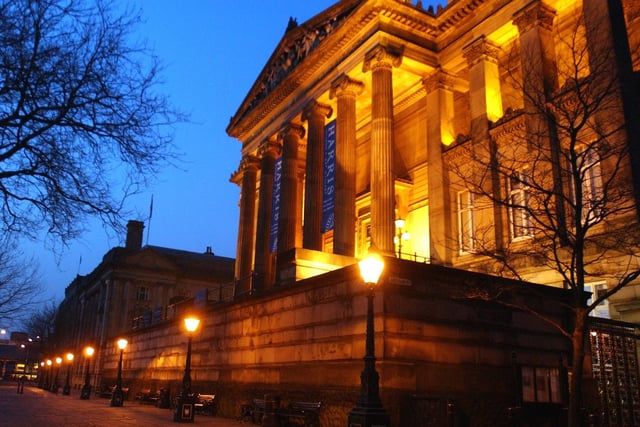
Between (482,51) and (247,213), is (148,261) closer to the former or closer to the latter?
(247,213)

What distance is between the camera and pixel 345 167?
2886 centimetres

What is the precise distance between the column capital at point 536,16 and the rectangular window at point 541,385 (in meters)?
15.7

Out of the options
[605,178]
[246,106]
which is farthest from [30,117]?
[246,106]

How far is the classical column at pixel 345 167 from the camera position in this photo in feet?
91.6

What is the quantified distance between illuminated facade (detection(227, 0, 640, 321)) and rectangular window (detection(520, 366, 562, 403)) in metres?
5.62

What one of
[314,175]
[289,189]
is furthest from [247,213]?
[314,175]

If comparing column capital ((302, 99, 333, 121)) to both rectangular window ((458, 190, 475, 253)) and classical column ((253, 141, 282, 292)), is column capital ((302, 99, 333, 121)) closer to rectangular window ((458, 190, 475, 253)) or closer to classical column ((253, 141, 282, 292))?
classical column ((253, 141, 282, 292))

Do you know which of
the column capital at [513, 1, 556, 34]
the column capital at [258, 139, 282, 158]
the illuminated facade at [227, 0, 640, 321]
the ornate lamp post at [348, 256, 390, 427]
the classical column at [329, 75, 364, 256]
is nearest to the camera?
the ornate lamp post at [348, 256, 390, 427]

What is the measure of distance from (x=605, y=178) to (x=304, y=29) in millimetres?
22254

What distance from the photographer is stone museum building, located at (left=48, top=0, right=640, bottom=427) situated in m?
14.8

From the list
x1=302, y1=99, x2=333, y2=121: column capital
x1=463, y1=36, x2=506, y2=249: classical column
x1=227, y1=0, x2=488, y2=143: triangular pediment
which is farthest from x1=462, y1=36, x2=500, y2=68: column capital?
x1=302, y1=99, x2=333, y2=121: column capital

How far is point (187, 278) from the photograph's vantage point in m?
80.0

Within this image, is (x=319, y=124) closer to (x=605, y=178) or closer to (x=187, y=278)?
(x=605, y=178)

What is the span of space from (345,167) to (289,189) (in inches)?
264
